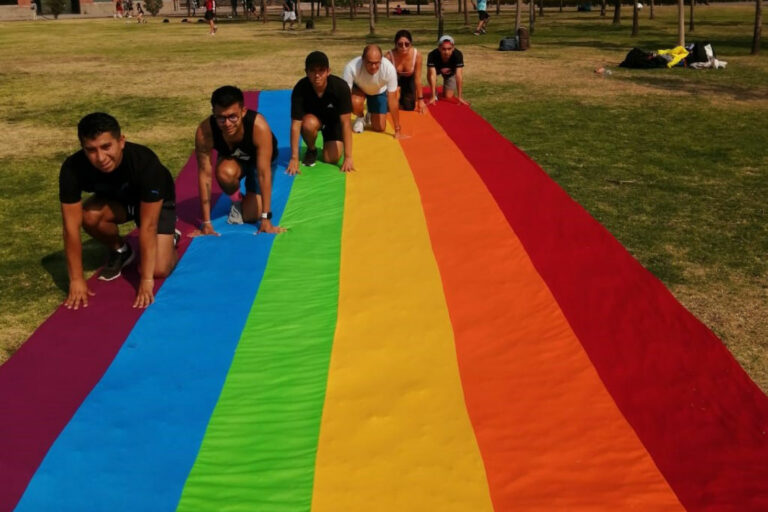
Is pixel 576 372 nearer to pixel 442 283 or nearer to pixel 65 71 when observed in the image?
pixel 442 283

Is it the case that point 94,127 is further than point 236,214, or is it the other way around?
point 236,214

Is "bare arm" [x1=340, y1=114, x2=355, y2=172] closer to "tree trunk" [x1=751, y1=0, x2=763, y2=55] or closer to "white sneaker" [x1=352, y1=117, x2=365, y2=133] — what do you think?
"white sneaker" [x1=352, y1=117, x2=365, y2=133]

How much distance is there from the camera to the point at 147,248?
15.0 feet

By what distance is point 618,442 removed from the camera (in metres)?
3.31

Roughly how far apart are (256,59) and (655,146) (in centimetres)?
1372

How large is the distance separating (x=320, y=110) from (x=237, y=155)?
1.88 metres

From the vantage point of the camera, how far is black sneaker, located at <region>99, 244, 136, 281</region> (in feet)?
16.7

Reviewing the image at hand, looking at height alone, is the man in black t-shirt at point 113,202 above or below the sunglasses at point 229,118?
below

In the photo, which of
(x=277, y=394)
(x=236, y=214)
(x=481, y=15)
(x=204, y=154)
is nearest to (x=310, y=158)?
(x=236, y=214)

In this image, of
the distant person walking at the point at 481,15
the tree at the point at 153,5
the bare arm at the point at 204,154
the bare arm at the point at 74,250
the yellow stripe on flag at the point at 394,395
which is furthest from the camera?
the tree at the point at 153,5

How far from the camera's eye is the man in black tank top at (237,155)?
17.0ft

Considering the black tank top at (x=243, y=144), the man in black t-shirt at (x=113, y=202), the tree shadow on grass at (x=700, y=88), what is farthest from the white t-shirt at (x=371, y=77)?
the tree shadow on grass at (x=700, y=88)

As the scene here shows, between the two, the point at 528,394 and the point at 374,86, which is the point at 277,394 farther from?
the point at 374,86

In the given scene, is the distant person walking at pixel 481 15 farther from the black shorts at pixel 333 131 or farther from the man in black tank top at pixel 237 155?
the man in black tank top at pixel 237 155
